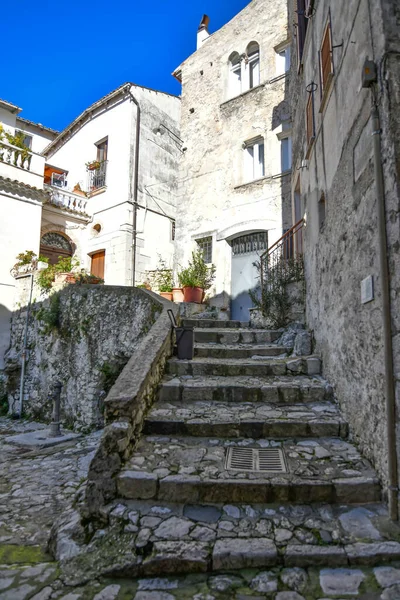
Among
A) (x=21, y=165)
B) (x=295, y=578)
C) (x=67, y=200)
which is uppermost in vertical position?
(x=21, y=165)

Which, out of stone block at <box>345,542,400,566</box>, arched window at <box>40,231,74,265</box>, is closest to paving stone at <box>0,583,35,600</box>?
stone block at <box>345,542,400,566</box>

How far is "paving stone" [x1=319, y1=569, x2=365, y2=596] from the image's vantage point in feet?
6.57

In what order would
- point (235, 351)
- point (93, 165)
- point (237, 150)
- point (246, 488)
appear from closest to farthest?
1. point (246, 488)
2. point (235, 351)
3. point (237, 150)
4. point (93, 165)

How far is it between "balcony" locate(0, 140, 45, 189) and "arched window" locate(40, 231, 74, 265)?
2079mm

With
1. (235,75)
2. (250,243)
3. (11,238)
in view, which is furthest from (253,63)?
(11,238)

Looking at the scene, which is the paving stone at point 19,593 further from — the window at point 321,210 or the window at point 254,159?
the window at point 254,159

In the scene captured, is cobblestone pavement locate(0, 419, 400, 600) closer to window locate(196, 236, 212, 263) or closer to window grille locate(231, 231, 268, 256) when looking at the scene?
window grille locate(231, 231, 268, 256)

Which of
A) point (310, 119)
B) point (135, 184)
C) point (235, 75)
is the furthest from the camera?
point (135, 184)

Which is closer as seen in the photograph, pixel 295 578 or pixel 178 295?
pixel 295 578

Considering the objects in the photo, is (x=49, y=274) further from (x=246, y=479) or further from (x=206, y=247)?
(x=246, y=479)

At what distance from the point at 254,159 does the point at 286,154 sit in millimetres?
1097

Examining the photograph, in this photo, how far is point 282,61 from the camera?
1044 cm

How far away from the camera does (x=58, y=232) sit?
13.8 metres

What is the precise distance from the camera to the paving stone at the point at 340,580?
200 cm
